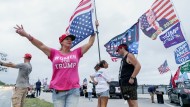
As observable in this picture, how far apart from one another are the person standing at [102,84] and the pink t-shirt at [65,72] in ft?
11.7

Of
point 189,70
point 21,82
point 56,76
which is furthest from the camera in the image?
point 189,70

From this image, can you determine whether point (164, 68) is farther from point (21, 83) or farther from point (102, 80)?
point (21, 83)

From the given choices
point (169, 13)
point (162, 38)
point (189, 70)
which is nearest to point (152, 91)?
point (189, 70)

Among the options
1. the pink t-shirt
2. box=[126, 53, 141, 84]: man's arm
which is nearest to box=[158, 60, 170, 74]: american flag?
box=[126, 53, 141, 84]: man's arm

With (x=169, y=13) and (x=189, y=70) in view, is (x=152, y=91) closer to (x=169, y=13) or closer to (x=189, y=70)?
(x=189, y=70)

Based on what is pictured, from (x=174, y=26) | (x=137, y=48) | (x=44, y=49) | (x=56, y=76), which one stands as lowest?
(x=56, y=76)

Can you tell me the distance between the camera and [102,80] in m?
9.03

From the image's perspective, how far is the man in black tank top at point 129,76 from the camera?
7.13 m

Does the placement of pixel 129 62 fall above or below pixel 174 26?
below

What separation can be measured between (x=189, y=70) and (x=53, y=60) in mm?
16275

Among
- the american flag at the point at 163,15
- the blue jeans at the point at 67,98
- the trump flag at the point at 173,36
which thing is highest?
the american flag at the point at 163,15

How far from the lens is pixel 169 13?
56.1 ft

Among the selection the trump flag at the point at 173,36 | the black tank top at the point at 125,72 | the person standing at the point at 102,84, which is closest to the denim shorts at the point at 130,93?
the black tank top at the point at 125,72

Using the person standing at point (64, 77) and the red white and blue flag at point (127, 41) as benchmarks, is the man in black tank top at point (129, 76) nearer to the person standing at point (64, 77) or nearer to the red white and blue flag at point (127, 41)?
the person standing at point (64, 77)
